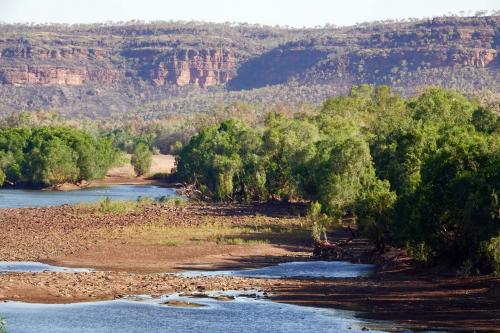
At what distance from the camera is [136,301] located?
148 ft

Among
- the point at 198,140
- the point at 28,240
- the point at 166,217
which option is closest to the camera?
the point at 28,240

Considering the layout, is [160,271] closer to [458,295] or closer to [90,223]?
[458,295]

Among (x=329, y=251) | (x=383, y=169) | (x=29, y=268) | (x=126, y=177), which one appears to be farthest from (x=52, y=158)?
(x=29, y=268)

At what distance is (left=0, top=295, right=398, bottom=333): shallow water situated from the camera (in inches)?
1554

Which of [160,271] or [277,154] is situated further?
[277,154]

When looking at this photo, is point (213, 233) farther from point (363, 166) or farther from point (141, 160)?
point (141, 160)

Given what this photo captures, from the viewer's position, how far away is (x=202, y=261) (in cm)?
6019

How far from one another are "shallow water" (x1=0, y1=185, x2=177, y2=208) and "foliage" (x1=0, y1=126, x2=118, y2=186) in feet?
10.4

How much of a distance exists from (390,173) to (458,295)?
2379 centimetres

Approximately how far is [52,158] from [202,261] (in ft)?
227

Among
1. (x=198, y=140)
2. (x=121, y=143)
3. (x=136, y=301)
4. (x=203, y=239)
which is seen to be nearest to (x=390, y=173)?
(x=203, y=239)

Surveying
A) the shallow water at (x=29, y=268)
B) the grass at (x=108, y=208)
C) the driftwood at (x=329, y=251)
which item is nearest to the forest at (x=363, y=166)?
the driftwood at (x=329, y=251)

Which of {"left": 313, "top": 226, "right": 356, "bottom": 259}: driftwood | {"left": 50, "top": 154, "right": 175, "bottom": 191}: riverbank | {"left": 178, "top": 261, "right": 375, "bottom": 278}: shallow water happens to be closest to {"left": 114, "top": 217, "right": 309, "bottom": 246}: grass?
{"left": 313, "top": 226, "right": 356, "bottom": 259}: driftwood

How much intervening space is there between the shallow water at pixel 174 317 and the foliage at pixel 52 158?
83686 mm
